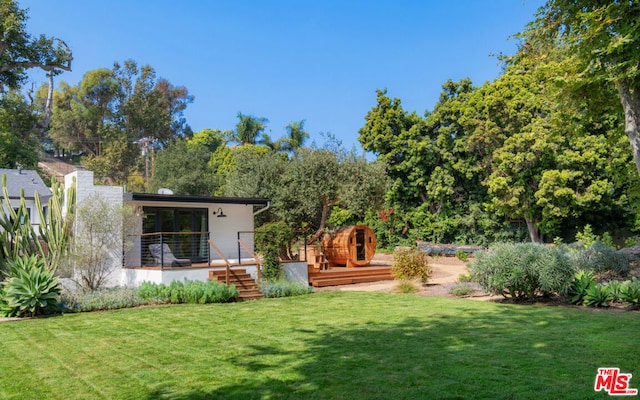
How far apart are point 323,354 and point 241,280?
8062mm

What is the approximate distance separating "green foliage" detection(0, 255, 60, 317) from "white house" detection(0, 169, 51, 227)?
30.4ft

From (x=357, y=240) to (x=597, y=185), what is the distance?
1321 centimetres

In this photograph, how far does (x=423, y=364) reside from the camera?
558 cm

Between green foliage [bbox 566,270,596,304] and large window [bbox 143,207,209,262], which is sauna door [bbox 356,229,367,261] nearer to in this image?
large window [bbox 143,207,209,262]

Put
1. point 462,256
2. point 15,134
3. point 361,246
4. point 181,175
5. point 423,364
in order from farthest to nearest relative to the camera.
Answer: point 181,175 < point 15,134 < point 462,256 < point 361,246 < point 423,364

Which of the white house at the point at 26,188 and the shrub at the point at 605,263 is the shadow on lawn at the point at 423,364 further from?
the white house at the point at 26,188

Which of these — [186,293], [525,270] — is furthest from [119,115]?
[525,270]

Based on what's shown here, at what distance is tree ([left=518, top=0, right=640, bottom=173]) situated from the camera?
24.7 feet

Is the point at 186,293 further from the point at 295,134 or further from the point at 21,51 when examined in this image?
the point at 295,134

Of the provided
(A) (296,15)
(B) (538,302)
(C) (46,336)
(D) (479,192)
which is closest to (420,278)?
(B) (538,302)

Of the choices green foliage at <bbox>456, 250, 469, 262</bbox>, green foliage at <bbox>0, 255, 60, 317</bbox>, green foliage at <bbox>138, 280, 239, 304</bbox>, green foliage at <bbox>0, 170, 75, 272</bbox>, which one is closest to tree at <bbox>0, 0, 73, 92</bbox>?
green foliage at <bbox>0, 170, 75, 272</bbox>

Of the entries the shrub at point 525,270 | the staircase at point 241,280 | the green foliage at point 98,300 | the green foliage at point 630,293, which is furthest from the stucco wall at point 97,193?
the green foliage at point 630,293

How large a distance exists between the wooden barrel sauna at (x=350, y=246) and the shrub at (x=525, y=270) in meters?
8.96

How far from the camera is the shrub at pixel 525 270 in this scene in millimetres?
10406
